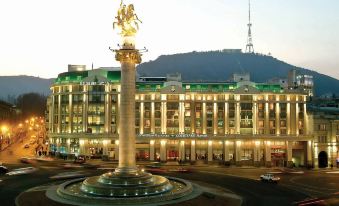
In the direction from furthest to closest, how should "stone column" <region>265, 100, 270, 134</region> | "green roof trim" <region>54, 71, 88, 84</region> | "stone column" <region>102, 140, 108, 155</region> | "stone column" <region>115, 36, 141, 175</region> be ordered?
"green roof trim" <region>54, 71, 88, 84</region>, "stone column" <region>265, 100, 270, 134</region>, "stone column" <region>102, 140, 108, 155</region>, "stone column" <region>115, 36, 141, 175</region>

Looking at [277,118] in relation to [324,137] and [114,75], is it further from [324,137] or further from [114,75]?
[114,75]

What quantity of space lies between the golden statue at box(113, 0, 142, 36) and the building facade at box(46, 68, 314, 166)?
251ft

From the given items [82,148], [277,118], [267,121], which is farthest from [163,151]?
[277,118]

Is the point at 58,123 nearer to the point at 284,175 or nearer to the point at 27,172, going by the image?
the point at 27,172

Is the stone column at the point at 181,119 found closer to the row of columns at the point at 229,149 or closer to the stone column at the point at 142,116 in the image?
the row of columns at the point at 229,149

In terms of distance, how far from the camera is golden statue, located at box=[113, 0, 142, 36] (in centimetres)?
5988

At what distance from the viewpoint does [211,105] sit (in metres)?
137

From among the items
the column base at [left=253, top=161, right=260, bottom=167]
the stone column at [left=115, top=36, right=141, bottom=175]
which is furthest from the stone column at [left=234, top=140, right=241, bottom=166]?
the stone column at [left=115, top=36, right=141, bottom=175]

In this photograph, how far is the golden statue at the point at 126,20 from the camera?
5988 centimetres

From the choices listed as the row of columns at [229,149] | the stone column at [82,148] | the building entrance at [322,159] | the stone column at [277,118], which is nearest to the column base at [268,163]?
the row of columns at [229,149]

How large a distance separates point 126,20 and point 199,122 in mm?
80632

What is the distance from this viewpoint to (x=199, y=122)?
448 feet

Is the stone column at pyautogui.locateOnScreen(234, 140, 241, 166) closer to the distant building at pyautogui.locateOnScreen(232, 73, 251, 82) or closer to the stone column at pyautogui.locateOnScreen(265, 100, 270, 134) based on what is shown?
the stone column at pyautogui.locateOnScreen(265, 100, 270, 134)

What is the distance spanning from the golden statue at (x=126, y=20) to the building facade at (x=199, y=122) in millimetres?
76360
